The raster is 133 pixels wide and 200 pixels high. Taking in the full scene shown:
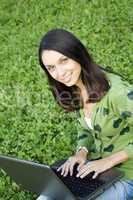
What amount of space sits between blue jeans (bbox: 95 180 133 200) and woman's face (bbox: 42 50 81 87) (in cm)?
65

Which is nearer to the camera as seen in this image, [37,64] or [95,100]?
[95,100]

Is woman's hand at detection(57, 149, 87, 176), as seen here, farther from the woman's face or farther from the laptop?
the woman's face

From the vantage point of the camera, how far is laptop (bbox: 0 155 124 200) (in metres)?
3.02

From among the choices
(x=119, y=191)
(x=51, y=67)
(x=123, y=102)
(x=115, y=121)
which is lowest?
(x=119, y=191)

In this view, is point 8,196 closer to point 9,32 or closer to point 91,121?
point 91,121

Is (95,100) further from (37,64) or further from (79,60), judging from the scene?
(37,64)

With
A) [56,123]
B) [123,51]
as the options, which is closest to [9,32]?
[123,51]

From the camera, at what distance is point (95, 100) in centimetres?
319

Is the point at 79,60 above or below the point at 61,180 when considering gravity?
above

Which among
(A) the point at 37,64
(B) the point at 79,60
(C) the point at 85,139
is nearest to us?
(B) the point at 79,60

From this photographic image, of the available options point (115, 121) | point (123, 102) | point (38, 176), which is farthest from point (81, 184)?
point (123, 102)

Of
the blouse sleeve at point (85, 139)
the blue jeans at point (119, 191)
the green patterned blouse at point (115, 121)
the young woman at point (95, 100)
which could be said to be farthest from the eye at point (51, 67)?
→ the blue jeans at point (119, 191)

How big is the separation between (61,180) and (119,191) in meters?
0.36

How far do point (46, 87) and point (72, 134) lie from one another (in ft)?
2.79
